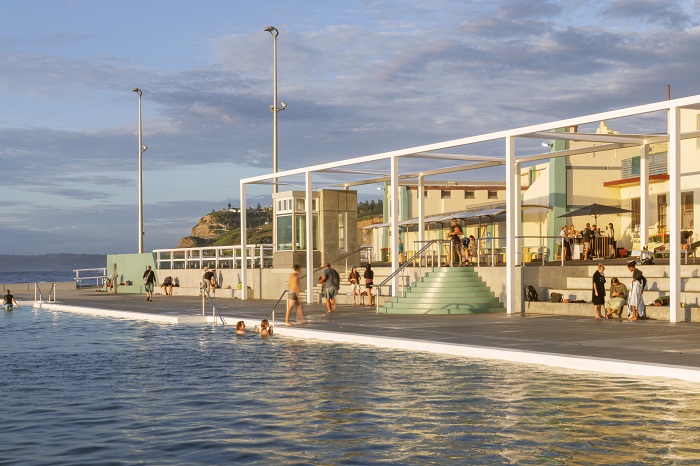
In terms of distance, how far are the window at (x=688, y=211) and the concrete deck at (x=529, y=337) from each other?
470 inches

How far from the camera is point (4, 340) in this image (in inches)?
973

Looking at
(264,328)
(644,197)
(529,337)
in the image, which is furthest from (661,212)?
(264,328)

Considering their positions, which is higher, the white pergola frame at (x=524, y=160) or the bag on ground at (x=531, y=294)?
the white pergola frame at (x=524, y=160)

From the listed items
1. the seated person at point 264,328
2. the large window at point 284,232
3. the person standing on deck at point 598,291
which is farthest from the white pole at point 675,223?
the large window at point 284,232

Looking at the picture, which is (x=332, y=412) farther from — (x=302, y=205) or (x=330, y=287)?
(x=302, y=205)

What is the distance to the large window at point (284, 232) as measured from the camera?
40625 millimetres

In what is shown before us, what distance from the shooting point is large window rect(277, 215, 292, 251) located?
40625 mm

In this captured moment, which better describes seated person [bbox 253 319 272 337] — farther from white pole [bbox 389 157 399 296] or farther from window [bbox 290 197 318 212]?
window [bbox 290 197 318 212]

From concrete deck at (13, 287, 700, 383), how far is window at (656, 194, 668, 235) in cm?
1249

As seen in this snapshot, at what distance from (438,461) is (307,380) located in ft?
19.6

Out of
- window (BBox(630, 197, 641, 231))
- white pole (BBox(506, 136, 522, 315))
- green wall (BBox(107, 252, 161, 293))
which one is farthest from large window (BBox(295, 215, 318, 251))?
green wall (BBox(107, 252, 161, 293))

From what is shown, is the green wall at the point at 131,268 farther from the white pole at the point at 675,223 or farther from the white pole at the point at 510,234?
the white pole at the point at 675,223

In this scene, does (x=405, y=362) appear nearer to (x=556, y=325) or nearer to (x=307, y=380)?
(x=307, y=380)

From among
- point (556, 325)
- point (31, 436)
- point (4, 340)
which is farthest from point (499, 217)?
point (31, 436)
